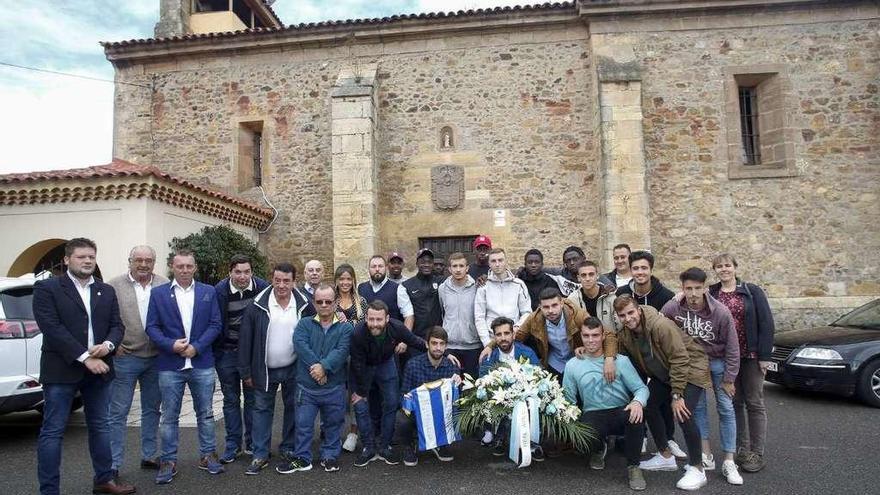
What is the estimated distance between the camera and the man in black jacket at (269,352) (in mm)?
4637

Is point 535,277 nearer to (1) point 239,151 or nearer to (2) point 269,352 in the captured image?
(2) point 269,352

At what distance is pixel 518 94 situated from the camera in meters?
11.9

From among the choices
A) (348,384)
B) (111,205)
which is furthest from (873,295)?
(111,205)

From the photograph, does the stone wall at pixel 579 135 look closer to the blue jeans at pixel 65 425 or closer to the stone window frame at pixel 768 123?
the stone window frame at pixel 768 123

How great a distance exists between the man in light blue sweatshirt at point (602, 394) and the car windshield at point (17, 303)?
5.01 m

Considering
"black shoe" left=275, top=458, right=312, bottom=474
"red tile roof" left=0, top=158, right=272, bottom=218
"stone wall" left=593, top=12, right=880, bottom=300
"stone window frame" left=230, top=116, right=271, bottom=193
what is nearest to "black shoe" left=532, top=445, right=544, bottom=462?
"black shoe" left=275, top=458, right=312, bottom=474

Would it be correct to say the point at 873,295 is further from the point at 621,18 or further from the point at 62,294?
the point at 62,294

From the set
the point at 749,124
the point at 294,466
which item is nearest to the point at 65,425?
the point at 294,466

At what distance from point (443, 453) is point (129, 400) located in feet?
8.50

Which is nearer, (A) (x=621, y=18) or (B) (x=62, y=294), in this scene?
(B) (x=62, y=294)

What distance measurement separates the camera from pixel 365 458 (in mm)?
4801

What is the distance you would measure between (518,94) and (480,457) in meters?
8.67

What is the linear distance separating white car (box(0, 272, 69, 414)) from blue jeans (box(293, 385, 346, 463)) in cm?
254

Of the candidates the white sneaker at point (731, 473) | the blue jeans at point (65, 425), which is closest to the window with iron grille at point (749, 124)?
the white sneaker at point (731, 473)
